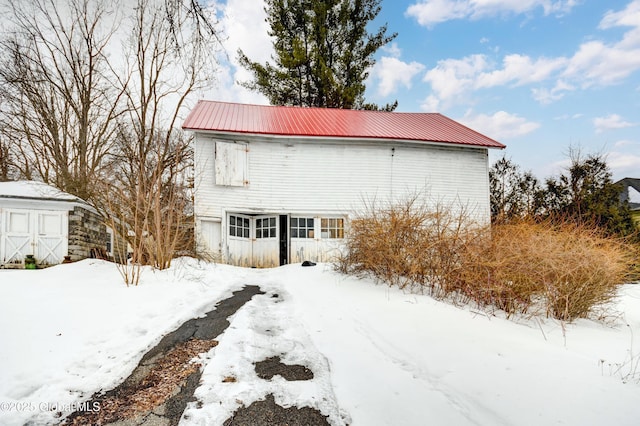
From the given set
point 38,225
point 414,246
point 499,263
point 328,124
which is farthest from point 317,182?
point 38,225

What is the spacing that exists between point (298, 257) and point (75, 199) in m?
7.52

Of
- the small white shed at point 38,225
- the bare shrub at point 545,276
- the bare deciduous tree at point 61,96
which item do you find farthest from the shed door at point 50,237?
the bare shrub at point 545,276

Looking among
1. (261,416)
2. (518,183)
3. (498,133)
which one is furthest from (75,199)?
(518,183)

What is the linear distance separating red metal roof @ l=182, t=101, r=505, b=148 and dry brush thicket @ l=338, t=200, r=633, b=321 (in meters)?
7.35

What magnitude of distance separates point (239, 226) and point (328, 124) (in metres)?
5.70

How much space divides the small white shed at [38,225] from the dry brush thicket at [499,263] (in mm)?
9467

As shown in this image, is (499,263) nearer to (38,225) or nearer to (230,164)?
(230,164)

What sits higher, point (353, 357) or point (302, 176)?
point (302, 176)

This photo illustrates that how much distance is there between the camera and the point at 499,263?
174 inches

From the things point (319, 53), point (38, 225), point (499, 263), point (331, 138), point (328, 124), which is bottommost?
point (499, 263)

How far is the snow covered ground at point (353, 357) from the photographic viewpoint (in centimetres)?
207

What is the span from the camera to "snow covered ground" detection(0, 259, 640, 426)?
2070 millimetres

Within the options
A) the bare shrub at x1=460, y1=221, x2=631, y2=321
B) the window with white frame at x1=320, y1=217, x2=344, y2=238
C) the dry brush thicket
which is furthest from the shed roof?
the bare shrub at x1=460, y1=221, x2=631, y2=321

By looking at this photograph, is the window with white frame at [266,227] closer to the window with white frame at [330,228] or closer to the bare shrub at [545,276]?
the window with white frame at [330,228]
